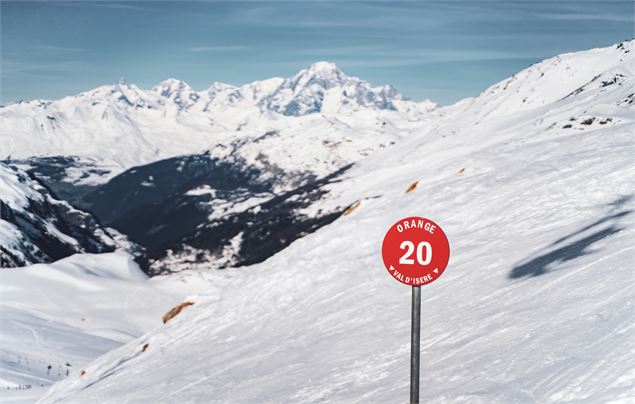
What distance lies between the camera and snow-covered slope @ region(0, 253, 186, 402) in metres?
45.0

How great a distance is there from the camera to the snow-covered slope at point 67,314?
1772 inches

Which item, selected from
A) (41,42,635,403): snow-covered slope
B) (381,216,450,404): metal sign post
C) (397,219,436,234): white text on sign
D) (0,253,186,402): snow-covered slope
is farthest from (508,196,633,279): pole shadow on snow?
(0,253,186,402): snow-covered slope

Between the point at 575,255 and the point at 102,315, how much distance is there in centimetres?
6881

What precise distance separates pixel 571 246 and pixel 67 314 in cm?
6628

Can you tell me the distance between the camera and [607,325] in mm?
10234

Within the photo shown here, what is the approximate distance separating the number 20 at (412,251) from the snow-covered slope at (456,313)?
8.48 feet

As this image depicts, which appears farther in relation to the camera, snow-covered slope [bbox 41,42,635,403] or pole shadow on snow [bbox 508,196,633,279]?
pole shadow on snow [bbox 508,196,633,279]

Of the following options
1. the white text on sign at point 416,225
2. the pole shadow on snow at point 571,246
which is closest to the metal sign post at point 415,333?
the white text on sign at point 416,225

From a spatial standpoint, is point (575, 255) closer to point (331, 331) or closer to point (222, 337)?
point (331, 331)

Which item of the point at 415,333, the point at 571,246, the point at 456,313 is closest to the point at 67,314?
the point at 456,313

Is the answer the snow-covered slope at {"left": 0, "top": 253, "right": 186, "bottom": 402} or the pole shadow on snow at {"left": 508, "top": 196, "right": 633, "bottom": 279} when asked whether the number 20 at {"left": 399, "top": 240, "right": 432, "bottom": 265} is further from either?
the snow-covered slope at {"left": 0, "top": 253, "right": 186, "bottom": 402}

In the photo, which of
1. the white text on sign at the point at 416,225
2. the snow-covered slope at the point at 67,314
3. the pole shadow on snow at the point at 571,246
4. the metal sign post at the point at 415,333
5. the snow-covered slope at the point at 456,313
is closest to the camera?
the white text on sign at the point at 416,225

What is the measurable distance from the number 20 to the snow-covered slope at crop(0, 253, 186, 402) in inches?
1084

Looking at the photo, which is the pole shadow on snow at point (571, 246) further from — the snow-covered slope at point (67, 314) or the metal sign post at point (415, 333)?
the snow-covered slope at point (67, 314)
